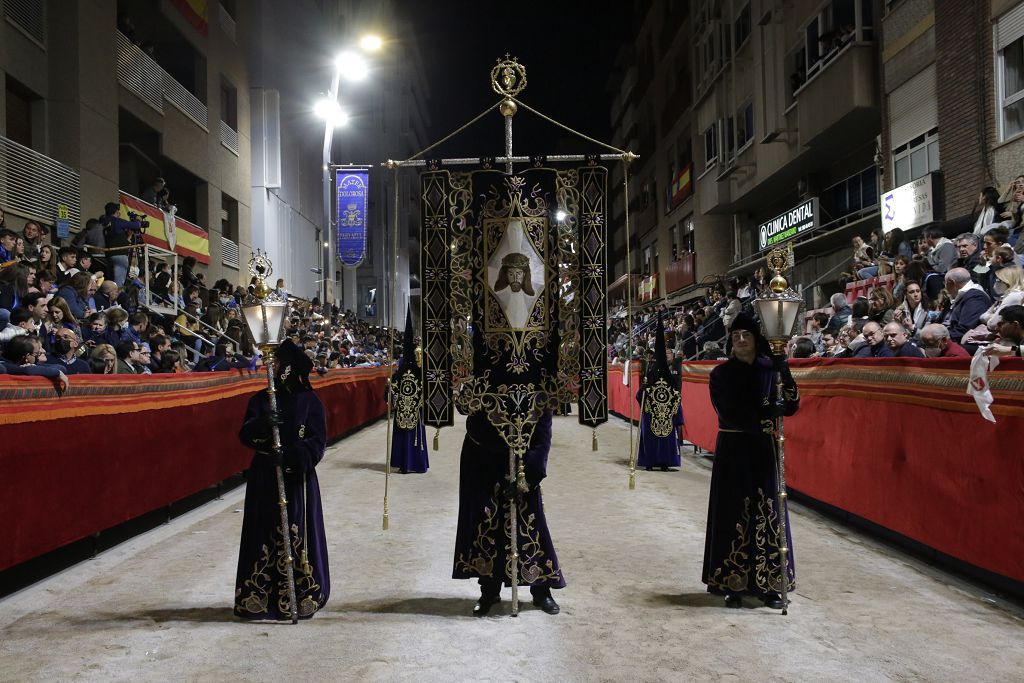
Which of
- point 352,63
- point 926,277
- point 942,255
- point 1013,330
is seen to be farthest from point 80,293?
point 942,255

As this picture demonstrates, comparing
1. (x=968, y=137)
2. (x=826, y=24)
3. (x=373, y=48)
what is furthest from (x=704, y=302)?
(x=373, y=48)

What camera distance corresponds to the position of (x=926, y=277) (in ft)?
36.6

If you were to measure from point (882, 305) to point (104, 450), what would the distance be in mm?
9505

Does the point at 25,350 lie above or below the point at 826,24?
below

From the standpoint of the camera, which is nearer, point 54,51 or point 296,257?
point 54,51

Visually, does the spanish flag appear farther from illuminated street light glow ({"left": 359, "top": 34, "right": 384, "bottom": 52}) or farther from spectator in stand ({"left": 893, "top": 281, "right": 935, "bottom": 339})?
spectator in stand ({"left": 893, "top": 281, "right": 935, "bottom": 339})

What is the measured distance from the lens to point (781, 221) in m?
25.6

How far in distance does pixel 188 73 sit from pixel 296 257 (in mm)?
10783

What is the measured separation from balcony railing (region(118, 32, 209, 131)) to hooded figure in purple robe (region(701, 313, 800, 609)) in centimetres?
1849

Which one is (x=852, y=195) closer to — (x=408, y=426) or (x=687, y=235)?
(x=687, y=235)

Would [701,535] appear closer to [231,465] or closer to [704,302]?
[231,465]

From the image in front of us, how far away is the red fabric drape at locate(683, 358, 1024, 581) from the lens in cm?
589

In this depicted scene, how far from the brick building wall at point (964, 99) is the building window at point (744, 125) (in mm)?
12001

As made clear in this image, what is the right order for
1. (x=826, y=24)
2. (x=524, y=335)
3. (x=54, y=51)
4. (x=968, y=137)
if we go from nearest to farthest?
(x=524, y=335) → (x=968, y=137) → (x=54, y=51) → (x=826, y=24)
